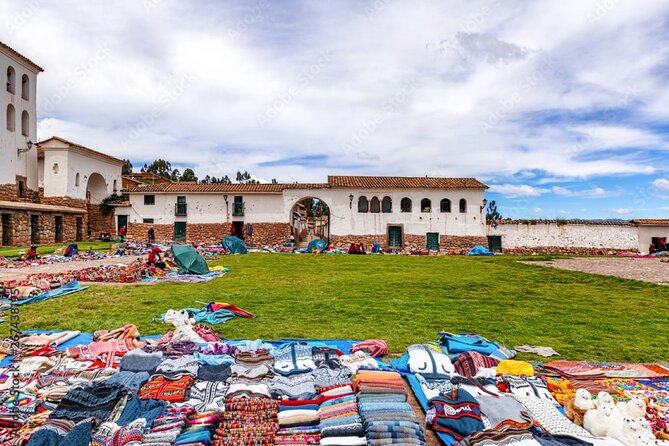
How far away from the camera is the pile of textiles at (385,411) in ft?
10.3

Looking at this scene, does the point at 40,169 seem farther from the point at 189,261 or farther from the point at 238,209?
the point at 189,261

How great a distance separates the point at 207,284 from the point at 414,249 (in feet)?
66.7

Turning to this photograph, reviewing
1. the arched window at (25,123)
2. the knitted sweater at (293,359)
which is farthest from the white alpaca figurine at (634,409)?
the arched window at (25,123)

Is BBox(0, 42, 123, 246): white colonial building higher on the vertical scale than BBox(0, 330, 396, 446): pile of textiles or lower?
higher

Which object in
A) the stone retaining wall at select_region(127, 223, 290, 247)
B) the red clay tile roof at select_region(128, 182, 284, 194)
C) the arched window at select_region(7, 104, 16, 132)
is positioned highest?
the arched window at select_region(7, 104, 16, 132)

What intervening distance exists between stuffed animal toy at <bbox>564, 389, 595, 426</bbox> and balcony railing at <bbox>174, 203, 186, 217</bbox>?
30727 millimetres

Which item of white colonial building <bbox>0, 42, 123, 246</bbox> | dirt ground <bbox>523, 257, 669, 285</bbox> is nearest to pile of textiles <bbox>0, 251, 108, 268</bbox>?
white colonial building <bbox>0, 42, 123, 246</bbox>

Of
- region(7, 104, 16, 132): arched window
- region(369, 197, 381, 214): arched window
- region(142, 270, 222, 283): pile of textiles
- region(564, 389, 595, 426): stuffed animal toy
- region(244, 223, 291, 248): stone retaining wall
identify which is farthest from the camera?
region(244, 223, 291, 248): stone retaining wall

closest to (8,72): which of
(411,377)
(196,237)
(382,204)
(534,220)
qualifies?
(196,237)

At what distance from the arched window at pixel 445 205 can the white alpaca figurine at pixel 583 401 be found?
2788cm

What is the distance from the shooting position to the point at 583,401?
356 centimetres

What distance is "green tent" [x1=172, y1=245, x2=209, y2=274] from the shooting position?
47.9 feet

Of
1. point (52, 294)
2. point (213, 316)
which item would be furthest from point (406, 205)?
point (213, 316)

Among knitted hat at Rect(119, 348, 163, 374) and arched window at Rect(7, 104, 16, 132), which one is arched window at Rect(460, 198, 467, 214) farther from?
arched window at Rect(7, 104, 16, 132)
